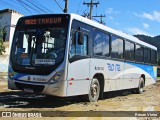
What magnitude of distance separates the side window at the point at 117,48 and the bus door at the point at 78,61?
9.42 feet

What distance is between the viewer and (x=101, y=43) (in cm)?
1378

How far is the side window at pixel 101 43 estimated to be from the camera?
13.3 metres

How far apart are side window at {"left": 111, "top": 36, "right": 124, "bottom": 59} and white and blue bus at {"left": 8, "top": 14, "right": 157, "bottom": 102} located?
3.72ft

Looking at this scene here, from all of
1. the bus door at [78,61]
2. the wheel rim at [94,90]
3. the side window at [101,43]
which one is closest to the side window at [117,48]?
the side window at [101,43]

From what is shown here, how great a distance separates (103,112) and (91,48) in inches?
116

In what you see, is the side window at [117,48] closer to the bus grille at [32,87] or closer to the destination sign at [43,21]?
the destination sign at [43,21]

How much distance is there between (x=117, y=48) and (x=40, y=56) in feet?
17.7

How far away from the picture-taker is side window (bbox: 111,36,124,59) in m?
15.2

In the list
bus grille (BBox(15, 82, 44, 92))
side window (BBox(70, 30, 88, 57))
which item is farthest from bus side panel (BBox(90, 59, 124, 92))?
bus grille (BBox(15, 82, 44, 92))

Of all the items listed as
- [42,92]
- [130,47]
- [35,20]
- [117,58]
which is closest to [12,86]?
[42,92]

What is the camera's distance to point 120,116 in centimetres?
1011

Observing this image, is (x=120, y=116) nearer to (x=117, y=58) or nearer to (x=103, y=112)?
(x=103, y=112)

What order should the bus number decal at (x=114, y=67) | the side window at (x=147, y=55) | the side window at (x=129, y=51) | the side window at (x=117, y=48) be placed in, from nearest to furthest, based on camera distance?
the bus number decal at (x=114, y=67), the side window at (x=117, y=48), the side window at (x=129, y=51), the side window at (x=147, y=55)

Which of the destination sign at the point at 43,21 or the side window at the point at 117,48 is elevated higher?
the destination sign at the point at 43,21
